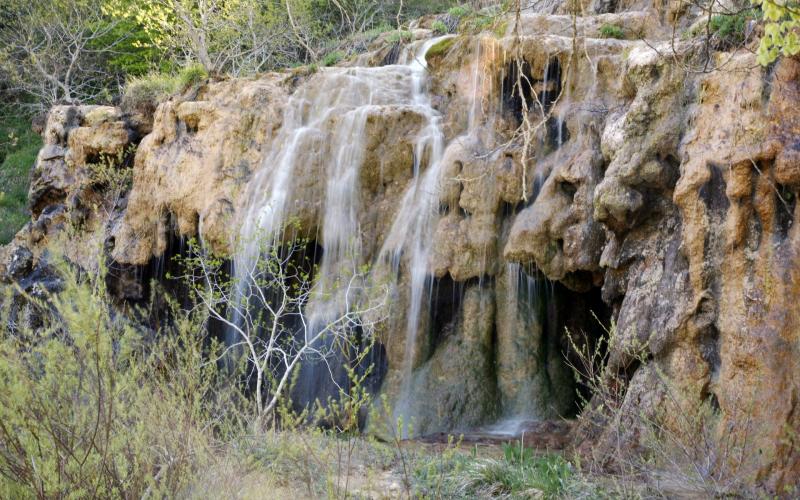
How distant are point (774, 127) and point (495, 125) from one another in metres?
5.18

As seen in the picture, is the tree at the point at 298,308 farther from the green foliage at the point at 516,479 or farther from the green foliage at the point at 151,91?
the green foliage at the point at 151,91

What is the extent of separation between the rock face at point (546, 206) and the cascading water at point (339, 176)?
10 cm

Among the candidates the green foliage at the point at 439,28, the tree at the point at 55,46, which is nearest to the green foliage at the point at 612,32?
the green foliage at the point at 439,28

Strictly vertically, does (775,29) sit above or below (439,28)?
below

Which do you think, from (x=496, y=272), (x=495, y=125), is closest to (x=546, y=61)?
(x=495, y=125)

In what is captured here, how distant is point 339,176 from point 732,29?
6.57 meters

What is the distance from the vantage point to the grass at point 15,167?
20.9 meters

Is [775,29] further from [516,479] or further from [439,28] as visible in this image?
[439,28]

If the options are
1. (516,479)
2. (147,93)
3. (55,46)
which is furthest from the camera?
(55,46)

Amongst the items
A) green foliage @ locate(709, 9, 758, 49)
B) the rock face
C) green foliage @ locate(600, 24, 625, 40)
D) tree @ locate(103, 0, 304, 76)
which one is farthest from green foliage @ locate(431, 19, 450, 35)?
green foliage @ locate(709, 9, 758, 49)

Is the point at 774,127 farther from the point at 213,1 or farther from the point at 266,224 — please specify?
the point at 213,1

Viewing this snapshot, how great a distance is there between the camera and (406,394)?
1098cm

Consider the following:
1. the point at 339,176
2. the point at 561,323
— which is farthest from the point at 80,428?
the point at 339,176

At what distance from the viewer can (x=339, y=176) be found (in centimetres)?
1283
